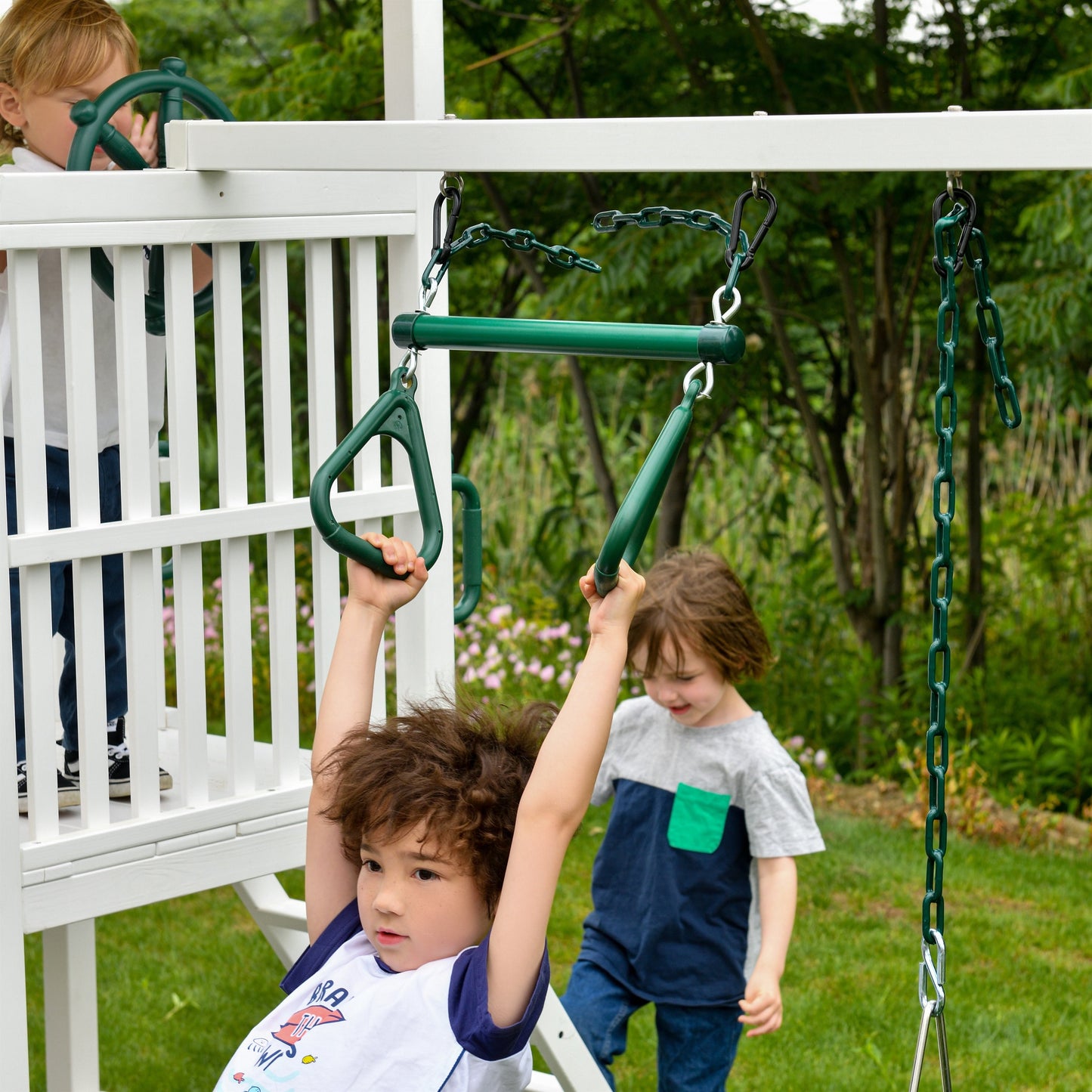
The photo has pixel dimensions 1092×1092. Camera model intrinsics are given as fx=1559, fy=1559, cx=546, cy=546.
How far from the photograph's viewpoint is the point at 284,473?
93.2 inches

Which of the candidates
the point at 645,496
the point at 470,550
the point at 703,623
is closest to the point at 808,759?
the point at 703,623

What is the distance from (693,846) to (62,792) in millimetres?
1008

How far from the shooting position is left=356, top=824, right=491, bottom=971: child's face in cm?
179

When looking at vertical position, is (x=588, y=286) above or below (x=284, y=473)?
above

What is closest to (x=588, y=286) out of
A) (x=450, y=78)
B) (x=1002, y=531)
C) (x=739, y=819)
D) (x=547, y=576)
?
(x=450, y=78)

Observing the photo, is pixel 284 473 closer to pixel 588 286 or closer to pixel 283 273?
pixel 283 273

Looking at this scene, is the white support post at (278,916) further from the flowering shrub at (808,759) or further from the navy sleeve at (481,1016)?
the flowering shrub at (808,759)

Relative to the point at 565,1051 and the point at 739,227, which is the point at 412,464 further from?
the point at 565,1051

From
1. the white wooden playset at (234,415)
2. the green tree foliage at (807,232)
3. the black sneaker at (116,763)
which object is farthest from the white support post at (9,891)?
the green tree foliage at (807,232)

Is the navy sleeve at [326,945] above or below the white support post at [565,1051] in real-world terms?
above

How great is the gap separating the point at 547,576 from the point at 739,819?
3329 millimetres

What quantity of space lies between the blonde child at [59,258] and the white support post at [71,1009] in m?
0.76

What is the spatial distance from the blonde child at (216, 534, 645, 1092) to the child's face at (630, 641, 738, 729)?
2.02ft

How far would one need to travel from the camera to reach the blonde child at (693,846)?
253cm
